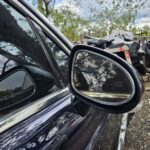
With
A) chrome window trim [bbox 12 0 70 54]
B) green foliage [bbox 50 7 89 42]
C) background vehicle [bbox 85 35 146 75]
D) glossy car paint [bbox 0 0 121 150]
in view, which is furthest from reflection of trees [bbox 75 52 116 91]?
green foliage [bbox 50 7 89 42]

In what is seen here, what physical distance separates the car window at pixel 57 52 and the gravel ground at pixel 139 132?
2.40m

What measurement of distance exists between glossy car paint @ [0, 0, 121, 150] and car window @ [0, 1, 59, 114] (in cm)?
4

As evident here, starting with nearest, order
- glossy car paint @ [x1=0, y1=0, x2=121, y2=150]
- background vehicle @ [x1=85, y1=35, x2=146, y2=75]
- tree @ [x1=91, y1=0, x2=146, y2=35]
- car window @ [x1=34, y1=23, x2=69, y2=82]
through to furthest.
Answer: glossy car paint @ [x1=0, y1=0, x2=121, y2=150], car window @ [x1=34, y1=23, x2=69, y2=82], background vehicle @ [x1=85, y1=35, x2=146, y2=75], tree @ [x1=91, y1=0, x2=146, y2=35]

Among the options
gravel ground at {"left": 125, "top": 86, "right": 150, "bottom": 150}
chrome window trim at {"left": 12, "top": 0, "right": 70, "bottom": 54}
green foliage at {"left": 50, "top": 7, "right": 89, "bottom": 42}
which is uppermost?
chrome window trim at {"left": 12, "top": 0, "right": 70, "bottom": 54}

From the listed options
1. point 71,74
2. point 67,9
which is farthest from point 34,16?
point 67,9

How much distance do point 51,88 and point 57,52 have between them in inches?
12.9

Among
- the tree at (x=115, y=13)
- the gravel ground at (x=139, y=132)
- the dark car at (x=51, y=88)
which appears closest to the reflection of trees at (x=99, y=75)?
the dark car at (x=51, y=88)

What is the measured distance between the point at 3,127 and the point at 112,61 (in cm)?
54

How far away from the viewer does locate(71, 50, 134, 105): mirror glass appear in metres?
1.62

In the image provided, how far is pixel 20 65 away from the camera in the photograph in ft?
5.65

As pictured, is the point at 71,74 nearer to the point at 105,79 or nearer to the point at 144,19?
the point at 105,79

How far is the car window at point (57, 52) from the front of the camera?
6.64 feet

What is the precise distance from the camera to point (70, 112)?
1.70m

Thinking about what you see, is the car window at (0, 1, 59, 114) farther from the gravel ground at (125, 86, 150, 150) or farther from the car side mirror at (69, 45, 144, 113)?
the gravel ground at (125, 86, 150, 150)
